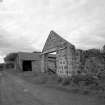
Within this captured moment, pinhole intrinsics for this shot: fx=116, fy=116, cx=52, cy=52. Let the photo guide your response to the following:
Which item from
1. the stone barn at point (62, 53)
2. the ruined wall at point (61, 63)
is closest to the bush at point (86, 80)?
the stone barn at point (62, 53)

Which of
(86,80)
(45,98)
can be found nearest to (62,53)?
(86,80)

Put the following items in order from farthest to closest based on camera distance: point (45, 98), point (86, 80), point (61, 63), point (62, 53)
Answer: point (61, 63), point (62, 53), point (86, 80), point (45, 98)

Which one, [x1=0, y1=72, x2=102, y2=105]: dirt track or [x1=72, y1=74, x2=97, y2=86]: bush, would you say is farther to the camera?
[x1=72, y1=74, x2=97, y2=86]: bush

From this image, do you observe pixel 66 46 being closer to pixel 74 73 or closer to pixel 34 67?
pixel 74 73

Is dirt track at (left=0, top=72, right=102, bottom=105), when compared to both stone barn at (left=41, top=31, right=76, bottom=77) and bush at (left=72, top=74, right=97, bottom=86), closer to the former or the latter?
bush at (left=72, top=74, right=97, bottom=86)

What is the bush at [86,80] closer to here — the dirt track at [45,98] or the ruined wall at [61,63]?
the dirt track at [45,98]

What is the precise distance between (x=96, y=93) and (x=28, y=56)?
23.6 meters

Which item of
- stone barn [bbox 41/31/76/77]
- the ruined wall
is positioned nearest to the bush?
stone barn [bbox 41/31/76/77]

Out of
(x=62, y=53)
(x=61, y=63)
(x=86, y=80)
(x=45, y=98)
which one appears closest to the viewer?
(x=45, y=98)

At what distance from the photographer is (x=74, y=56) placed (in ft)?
33.5

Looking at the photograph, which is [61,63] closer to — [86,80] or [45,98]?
[86,80]

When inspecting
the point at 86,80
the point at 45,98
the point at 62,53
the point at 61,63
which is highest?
the point at 62,53

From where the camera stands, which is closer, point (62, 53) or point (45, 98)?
point (45, 98)

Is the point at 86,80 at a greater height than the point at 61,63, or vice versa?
the point at 61,63
